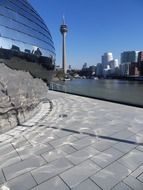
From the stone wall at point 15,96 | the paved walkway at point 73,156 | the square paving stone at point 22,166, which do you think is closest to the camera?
the paved walkway at point 73,156

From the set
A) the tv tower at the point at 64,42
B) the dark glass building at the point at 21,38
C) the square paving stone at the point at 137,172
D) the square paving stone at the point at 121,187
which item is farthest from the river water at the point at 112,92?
the tv tower at the point at 64,42

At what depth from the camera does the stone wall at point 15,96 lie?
4902 millimetres

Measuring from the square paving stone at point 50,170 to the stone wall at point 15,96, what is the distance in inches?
93.3

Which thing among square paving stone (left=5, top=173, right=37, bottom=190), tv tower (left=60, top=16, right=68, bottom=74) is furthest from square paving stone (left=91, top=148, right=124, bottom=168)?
tv tower (left=60, top=16, right=68, bottom=74)


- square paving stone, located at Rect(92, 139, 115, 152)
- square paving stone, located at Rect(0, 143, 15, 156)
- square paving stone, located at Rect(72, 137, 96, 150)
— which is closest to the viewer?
square paving stone, located at Rect(0, 143, 15, 156)

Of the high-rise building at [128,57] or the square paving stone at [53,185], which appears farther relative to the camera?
the high-rise building at [128,57]

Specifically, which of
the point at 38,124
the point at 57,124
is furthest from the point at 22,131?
the point at 57,124

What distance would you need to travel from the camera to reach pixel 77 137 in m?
4.65

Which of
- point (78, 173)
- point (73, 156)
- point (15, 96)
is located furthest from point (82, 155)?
point (15, 96)

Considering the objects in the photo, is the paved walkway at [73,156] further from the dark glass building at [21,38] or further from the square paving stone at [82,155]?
the dark glass building at [21,38]

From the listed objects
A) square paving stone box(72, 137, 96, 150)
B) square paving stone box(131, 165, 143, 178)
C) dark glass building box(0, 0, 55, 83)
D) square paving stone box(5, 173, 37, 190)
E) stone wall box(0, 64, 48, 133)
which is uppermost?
dark glass building box(0, 0, 55, 83)

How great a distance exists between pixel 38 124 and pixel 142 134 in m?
3.13

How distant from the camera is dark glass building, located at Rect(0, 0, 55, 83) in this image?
16.3 ft

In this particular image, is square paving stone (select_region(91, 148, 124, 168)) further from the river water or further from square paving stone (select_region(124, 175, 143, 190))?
the river water
